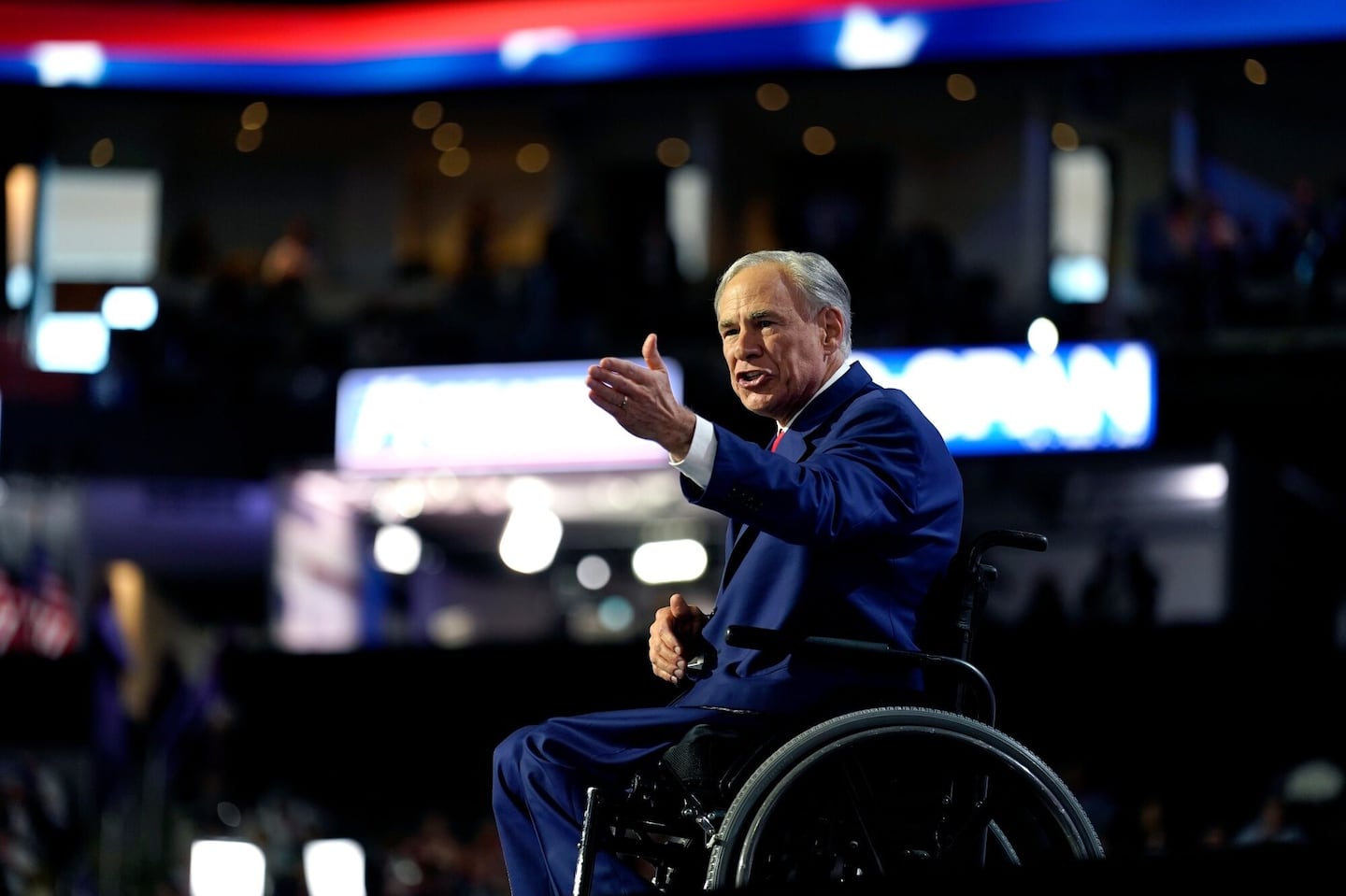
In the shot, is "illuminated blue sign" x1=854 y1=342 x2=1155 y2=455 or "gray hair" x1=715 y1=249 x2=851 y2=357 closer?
"gray hair" x1=715 y1=249 x2=851 y2=357

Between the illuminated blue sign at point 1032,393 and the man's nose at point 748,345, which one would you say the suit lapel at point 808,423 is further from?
the illuminated blue sign at point 1032,393

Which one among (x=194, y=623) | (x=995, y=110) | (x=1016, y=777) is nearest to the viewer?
(x=1016, y=777)

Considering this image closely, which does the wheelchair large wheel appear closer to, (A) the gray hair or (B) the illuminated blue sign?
(A) the gray hair

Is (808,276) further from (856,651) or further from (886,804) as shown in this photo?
(886,804)

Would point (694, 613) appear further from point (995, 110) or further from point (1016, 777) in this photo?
point (995, 110)

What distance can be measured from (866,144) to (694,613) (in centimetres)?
1265

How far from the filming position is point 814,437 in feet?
8.87

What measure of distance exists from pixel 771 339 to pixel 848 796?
26.4 inches

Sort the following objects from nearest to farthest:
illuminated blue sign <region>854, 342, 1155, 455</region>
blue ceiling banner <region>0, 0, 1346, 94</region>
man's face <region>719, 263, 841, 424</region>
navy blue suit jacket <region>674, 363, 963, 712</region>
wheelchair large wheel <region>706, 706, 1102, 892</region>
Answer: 1. wheelchair large wheel <region>706, 706, 1102, 892</region>
2. navy blue suit jacket <region>674, 363, 963, 712</region>
3. man's face <region>719, 263, 841, 424</region>
4. illuminated blue sign <region>854, 342, 1155, 455</region>
5. blue ceiling banner <region>0, 0, 1346, 94</region>

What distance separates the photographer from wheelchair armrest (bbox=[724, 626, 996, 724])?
94.8 inches

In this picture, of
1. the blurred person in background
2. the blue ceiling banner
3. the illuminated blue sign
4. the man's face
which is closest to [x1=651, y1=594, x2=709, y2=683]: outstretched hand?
the blurred person in background

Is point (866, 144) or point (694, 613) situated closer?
point (694, 613)

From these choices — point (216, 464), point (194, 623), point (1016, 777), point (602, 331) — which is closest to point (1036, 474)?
point (602, 331)

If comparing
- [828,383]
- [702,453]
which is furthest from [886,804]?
[828,383]
